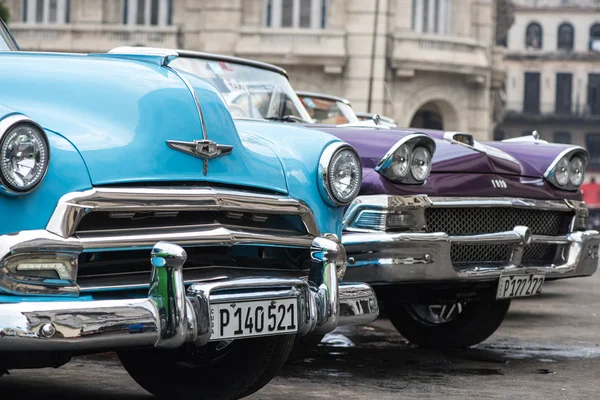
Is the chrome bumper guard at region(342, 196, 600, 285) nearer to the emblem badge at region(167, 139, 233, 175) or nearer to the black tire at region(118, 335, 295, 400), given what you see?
the black tire at region(118, 335, 295, 400)

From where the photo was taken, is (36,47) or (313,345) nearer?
(313,345)

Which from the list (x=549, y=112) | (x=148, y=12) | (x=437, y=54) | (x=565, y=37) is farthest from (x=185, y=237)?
(x=565, y=37)

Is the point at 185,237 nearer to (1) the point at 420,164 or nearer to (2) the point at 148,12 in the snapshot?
(1) the point at 420,164

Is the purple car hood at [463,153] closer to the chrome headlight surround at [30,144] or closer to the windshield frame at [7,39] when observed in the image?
the windshield frame at [7,39]

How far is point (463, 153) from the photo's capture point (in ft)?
21.3

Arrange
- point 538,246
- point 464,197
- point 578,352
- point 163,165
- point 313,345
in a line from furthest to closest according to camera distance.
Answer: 1. point 578,352
2. point 538,246
3. point 464,197
4. point 313,345
5. point 163,165

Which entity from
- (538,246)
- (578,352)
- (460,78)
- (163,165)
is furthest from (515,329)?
(460,78)

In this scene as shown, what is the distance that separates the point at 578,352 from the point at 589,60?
64.1 m

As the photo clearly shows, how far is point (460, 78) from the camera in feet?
92.5

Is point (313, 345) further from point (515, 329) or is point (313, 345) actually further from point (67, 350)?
point (515, 329)

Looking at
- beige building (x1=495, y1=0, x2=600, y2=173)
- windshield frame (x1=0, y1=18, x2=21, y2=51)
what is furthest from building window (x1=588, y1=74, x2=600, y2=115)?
windshield frame (x1=0, y1=18, x2=21, y2=51)

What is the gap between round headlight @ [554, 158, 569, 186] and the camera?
6.98m

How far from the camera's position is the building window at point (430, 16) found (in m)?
27.8

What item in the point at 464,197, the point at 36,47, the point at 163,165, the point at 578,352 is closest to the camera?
the point at 163,165
